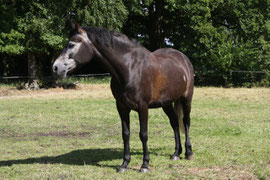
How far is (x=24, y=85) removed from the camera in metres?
21.2

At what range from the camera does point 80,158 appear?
20.0 feet

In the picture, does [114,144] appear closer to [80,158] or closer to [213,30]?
[80,158]

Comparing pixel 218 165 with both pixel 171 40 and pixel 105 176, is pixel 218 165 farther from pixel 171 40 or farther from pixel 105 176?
pixel 171 40

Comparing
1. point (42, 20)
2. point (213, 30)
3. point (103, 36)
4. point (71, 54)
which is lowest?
point (71, 54)

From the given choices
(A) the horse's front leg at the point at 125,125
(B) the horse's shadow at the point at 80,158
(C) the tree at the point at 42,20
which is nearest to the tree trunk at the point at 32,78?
(C) the tree at the point at 42,20

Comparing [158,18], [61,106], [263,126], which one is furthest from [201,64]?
[263,126]

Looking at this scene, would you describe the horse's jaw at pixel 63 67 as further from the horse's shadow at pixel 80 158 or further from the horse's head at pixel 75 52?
the horse's shadow at pixel 80 158

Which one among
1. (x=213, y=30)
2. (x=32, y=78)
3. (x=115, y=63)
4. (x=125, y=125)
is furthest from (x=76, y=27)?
(x=213, y=30)

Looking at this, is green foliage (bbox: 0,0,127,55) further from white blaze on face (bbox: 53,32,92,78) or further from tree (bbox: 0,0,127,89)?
white blaze on face (bbox: 53,32,92,78)

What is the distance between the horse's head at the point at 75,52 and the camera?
15.5 ft

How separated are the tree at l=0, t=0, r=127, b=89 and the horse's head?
14.3 metres

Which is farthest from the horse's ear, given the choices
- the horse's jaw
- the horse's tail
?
the horse's tail

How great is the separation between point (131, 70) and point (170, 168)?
172 cm

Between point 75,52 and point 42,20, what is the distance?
15.1m
